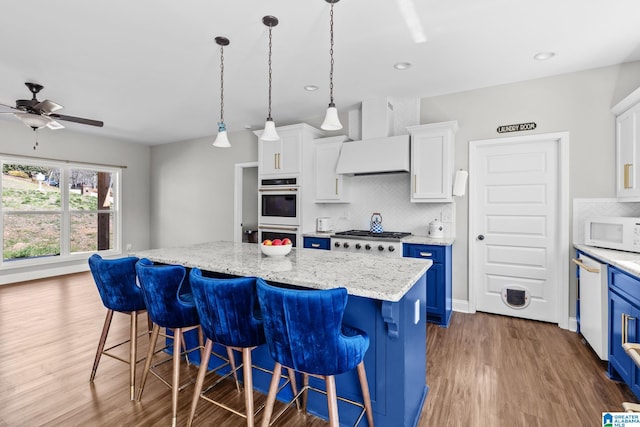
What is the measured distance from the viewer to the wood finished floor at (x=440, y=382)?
6.22ft

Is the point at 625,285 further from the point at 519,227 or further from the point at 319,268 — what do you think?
the point at 319,268

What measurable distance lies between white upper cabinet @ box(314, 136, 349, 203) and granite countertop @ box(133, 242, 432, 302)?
1.86m

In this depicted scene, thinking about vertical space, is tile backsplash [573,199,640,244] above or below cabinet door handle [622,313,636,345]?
above

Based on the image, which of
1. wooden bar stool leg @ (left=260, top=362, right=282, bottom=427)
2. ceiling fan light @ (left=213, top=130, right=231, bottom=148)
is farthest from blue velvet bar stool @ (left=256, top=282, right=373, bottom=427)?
ceiling fan light @ (left=213, top=130, right=231, bottom=148)

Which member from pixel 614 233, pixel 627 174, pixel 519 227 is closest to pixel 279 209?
pixel 519 227

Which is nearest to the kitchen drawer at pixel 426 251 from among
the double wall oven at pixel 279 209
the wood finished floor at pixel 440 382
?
the wood finished floor at pixel 440 382

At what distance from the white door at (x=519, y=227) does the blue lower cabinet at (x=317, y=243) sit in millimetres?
1731

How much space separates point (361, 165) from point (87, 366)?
3.31m

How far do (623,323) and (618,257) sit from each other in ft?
1.85

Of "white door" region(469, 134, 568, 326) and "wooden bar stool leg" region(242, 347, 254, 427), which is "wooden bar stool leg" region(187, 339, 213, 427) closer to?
"wooden bar stool leg" region(242, 347, 254, 427)

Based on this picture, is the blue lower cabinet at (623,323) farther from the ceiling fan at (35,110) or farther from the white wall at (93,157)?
the white wall at (93,157)

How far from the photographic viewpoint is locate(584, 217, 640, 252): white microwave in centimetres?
249

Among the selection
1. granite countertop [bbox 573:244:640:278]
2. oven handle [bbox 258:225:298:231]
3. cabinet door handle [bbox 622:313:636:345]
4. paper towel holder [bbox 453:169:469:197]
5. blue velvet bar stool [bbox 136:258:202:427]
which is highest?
paper towel holder [bbox 453:169:469:197]

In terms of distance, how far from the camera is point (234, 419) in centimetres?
188
